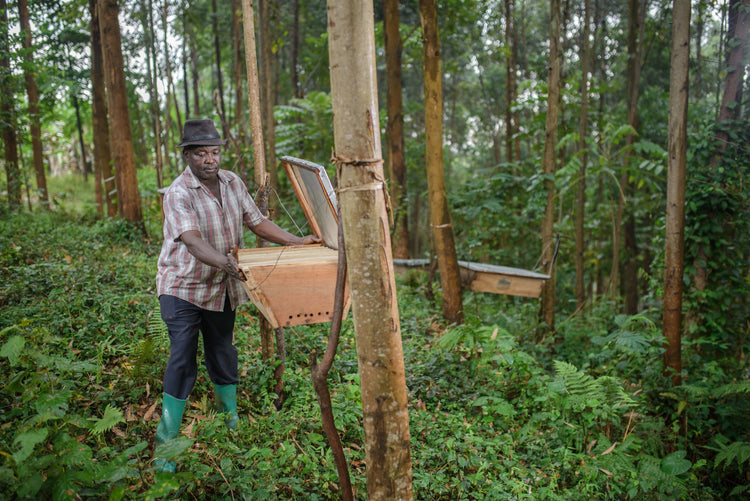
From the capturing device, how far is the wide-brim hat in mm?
3064

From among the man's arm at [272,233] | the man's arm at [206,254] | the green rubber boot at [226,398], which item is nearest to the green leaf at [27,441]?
the man's arm at [206,254]

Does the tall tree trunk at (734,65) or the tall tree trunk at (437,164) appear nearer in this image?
the tall tree trunk at (437,164)

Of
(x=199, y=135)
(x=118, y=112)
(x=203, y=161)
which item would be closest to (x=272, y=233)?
(x=203, y=161)

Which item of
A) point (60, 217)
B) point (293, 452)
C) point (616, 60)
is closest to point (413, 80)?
point (616, 60)

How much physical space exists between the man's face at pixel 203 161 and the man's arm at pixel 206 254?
44 cm

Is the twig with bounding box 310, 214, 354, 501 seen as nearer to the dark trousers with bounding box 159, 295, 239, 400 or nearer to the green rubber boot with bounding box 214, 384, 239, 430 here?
the dark trousers with bounding box 159, 295, 239, 400

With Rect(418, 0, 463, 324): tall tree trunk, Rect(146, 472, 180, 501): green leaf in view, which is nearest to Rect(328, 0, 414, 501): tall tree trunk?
Rect(146, 472, 180, 501): green leaf

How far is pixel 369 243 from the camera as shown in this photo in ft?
6.14

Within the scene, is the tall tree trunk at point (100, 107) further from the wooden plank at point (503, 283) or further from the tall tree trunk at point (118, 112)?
the wooden plank at point (503, 283)

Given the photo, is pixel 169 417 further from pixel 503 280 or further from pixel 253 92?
pixel 503 280

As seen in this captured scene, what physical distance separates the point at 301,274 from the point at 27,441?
144 centimetres

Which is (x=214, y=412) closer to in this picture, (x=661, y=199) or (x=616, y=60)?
(x=661, y=199)

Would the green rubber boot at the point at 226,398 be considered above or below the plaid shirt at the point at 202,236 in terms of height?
below

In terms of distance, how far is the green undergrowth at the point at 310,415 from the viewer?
2441 millimetres
